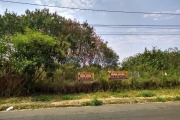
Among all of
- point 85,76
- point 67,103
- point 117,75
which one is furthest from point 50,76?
point 117,75

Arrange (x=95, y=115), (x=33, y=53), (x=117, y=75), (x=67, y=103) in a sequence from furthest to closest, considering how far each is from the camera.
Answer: (x=117, y=75), (x=33, y=53), (x=67, y=103), (x=95, y=115)

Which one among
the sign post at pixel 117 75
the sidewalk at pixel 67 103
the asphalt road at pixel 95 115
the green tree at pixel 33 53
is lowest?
the asphalt road at pixel 95 115

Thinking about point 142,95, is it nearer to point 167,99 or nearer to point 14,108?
point 167,99

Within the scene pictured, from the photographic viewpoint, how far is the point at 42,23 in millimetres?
19547

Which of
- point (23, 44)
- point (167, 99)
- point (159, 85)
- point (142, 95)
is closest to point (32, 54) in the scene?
point (23, 44)

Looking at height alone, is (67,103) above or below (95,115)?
above

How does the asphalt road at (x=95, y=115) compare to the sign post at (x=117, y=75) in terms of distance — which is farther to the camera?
the sign post at (x=117, y=75)

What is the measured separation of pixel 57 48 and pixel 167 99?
6288 millimetres

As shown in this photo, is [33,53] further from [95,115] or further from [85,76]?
[95,115]

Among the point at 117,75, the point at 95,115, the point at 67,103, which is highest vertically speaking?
the point at 117,75

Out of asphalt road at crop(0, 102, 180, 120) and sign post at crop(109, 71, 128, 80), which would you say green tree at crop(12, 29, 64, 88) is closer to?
asphalt road at crop(0, 102, 180, 120)

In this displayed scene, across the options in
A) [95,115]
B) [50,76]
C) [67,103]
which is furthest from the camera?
[50,76]

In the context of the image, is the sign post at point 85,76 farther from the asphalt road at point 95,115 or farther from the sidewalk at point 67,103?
the asphalt road at point 95,115

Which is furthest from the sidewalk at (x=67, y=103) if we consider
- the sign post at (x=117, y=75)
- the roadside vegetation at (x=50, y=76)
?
the sign post at (x=117, y=75)
